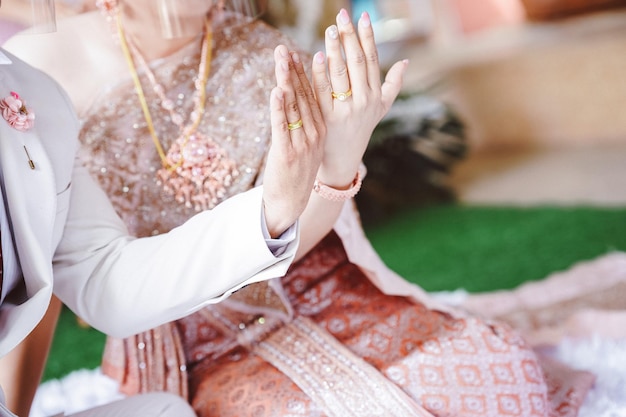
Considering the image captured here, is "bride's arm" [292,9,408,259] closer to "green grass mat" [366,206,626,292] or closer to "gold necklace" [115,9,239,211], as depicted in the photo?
"gold necklace" [115,9,239,211]

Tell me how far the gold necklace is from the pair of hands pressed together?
0.29m

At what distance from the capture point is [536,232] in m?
2.28

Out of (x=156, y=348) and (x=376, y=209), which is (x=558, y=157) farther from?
(x=156, y=348)

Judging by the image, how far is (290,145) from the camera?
76cm

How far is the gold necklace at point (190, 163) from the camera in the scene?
1112 millimetres

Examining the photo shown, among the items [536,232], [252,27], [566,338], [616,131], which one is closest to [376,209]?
[536,232]

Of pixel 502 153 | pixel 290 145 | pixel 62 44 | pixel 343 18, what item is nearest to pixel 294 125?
pixel 290 145

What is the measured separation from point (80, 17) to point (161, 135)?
0.22m

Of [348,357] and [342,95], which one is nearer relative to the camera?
[342,95]

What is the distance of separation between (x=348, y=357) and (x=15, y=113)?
20.4 inches

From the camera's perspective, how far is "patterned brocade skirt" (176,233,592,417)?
0.99m

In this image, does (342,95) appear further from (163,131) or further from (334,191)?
(163,131)

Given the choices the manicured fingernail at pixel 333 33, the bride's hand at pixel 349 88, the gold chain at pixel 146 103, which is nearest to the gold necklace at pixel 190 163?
the gold chain at pixel 146 103

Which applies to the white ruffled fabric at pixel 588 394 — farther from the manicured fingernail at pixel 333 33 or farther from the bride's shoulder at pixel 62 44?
the manicured fingernail at pixel 333 33
